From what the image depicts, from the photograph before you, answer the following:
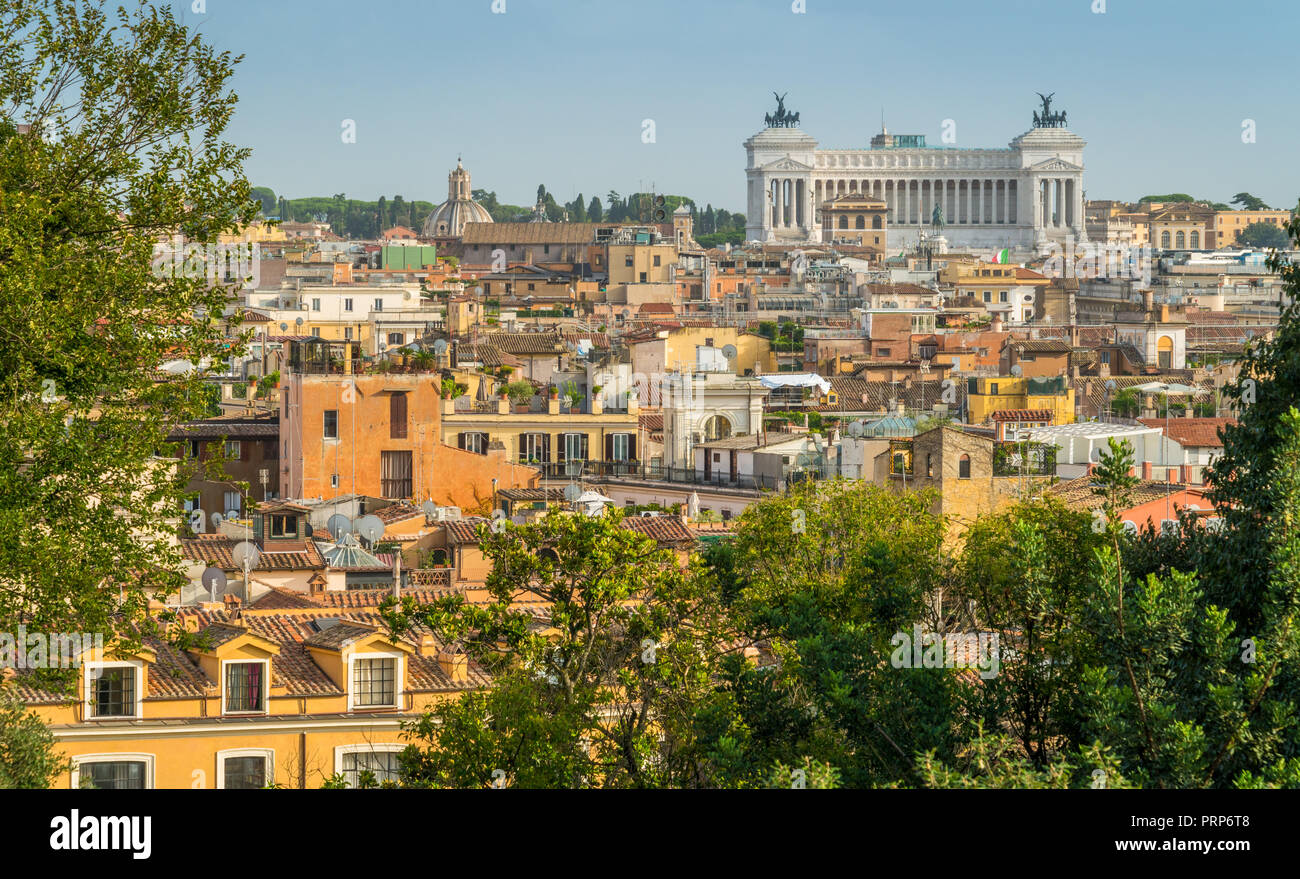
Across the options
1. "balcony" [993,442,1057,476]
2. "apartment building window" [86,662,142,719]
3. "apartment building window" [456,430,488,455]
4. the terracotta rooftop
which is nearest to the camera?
"apartment building window" [86,662,142,719]

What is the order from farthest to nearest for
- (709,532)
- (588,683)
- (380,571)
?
(709,532), (380,571), (588,683)

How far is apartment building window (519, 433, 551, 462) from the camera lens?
3019cm

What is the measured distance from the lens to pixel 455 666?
40.8ft

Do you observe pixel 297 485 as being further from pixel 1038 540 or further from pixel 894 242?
pixel 894 242

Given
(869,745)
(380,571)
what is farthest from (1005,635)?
(380,571)

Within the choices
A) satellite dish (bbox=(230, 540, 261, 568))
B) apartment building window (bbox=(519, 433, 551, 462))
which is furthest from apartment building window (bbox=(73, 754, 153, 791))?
apartment building window (bbox=(519, 433, 551, 462))

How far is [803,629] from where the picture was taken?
960cm

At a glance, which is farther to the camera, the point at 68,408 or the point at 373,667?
the point at 373,667

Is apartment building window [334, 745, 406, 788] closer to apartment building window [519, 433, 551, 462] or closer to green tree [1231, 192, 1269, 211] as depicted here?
apartment building window [519, 433, 551, 462]

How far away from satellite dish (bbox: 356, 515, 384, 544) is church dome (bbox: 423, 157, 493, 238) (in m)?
84.8

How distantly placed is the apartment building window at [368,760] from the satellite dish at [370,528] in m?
8.24

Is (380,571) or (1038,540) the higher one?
(1038,540)
